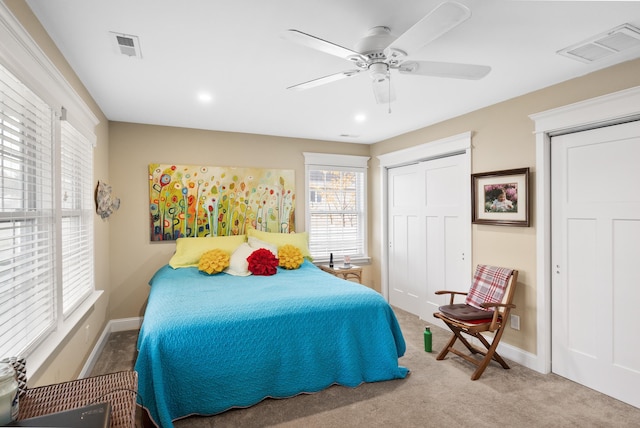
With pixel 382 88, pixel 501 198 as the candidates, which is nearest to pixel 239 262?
pixel 382 88

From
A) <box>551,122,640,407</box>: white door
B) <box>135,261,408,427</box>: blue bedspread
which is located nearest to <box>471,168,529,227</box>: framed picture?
<box>551,122,640,407</box>: white door

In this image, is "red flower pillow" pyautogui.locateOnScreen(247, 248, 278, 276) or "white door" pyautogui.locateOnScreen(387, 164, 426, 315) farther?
"white door" pyautogui.locateOnScreen(387, 164, 426, 315)

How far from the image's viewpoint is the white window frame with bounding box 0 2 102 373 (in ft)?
5.16

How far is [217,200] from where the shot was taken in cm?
448

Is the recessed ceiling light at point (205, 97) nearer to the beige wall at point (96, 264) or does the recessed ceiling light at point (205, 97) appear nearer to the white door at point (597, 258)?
the beige wall at point (96, 264)

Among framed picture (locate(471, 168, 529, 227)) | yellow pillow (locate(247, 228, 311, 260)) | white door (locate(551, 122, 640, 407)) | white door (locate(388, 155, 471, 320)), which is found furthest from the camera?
yellow pillow (locate(247, 228, 311, 260))

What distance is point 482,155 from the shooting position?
3578mm

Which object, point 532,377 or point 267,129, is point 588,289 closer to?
point 532,377

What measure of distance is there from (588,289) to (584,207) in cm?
64

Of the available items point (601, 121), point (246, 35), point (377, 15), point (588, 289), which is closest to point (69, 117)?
point (246, 35)

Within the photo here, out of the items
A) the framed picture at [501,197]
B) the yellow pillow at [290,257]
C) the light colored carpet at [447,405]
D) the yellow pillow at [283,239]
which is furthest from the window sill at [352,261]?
the light colored carpet at [447,405]

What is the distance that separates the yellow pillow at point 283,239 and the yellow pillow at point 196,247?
0.72ft

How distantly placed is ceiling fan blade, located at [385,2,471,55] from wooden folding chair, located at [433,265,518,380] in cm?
217

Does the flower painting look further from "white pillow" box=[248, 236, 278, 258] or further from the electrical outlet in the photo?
"white pillow" box=[248, 236, 278, 258]
